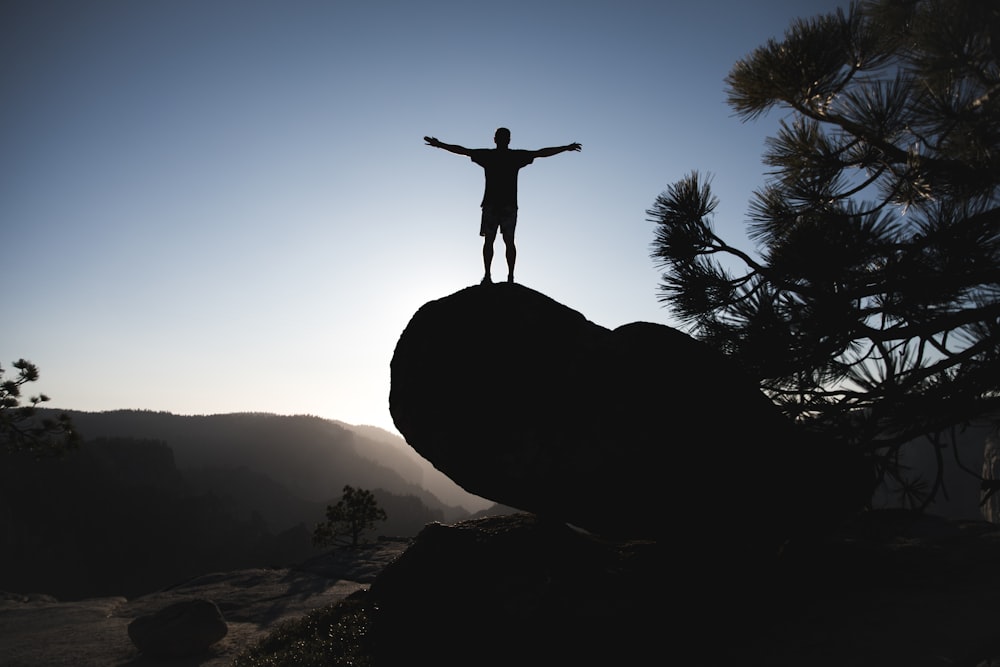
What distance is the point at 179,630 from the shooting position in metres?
10.0

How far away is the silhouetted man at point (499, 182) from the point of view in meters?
7.41

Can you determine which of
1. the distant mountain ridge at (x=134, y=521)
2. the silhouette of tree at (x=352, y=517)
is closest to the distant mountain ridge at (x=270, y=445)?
the distant mountain ridge at (x=134, y=521)

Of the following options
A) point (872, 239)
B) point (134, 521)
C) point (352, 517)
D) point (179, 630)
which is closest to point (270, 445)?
point (134, 521)

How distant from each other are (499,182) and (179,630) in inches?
415

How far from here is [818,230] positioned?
588cm

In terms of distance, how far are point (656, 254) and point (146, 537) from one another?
6203cm

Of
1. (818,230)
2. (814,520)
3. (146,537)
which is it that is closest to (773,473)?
(814,520)

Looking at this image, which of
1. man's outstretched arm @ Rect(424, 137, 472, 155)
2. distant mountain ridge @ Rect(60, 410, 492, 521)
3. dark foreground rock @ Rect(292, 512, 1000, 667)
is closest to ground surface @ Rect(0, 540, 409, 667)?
dark foreground rock @ Rect(292, 512, 1000, 667)

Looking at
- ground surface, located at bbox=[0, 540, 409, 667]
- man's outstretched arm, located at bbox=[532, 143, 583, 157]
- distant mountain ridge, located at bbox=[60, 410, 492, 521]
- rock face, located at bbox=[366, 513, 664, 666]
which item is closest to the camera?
rock face, located at bbox=[366, 513, 664, 666]

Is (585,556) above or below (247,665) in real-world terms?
above

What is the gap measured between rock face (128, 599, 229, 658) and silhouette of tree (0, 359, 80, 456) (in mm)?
4956

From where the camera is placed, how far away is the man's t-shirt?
7426mm

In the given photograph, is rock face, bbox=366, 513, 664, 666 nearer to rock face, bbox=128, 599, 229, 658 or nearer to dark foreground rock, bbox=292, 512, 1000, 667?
dark foreground rock, bbox=292, 512, 1000, 667

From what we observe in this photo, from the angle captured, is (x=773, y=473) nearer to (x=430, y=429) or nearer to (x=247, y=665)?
(x=430, y=429)
